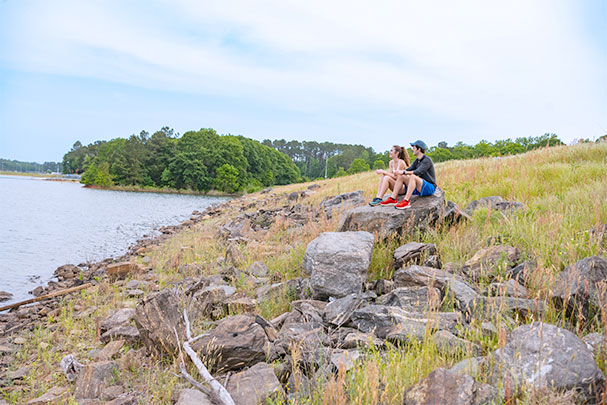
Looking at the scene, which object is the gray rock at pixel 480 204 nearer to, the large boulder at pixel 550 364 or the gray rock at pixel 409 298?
the gray rock at pixel 409 298

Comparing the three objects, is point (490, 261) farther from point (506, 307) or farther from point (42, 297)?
point (42, 297)

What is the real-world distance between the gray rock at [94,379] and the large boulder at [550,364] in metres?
3.53

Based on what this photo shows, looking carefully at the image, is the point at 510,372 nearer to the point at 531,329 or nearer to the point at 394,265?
the point at 531,329

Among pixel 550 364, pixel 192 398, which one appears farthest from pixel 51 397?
pixel 550 364

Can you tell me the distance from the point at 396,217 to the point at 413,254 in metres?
1.38

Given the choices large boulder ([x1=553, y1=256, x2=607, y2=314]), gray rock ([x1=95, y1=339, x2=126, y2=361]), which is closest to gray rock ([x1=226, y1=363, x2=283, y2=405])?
gray rock ([x1=95, y1=339, x2=126, y2=361])

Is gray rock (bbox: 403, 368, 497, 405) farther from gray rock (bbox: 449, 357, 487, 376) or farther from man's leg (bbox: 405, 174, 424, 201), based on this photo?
man's leg (bbox: 405, 174, 424, 201)

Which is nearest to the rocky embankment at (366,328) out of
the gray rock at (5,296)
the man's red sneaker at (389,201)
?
the man's red sneaker at (389,201)

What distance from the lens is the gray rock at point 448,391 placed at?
2271 millimetres

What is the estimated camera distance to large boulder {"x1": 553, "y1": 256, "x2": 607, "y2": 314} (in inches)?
129

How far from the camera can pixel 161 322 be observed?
4242mm

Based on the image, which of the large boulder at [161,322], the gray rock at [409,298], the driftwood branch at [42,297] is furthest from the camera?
the driftwood branch at [42,297]

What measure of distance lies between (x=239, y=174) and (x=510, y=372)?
78.0 m

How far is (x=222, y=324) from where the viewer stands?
4.04 m
